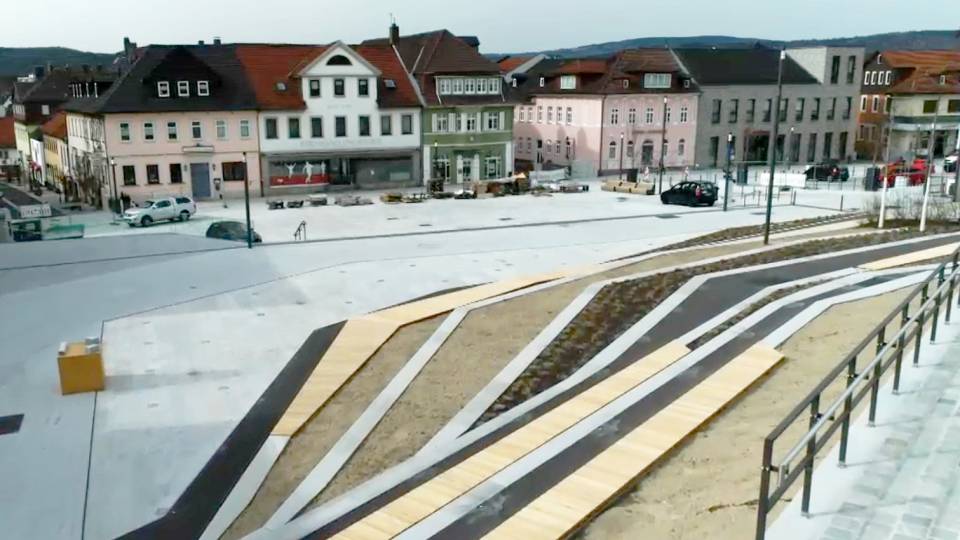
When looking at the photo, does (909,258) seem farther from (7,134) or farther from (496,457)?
(7,134)

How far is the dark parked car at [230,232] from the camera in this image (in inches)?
1332

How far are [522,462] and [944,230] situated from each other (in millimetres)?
22888

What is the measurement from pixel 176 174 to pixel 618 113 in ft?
102

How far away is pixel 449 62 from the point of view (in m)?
55.4

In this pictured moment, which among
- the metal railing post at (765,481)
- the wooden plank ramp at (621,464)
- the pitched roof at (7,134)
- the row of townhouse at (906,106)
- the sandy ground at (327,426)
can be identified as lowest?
the sandy ground at (327,426)

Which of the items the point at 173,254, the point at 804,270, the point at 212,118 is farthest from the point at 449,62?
the point at 804,270

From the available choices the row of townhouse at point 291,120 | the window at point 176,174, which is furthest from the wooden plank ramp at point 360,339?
the window at point 176,174

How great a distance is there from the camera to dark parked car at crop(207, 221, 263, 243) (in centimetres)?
3384

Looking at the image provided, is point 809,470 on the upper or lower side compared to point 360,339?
upper

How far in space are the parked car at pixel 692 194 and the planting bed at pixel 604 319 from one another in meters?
18.0

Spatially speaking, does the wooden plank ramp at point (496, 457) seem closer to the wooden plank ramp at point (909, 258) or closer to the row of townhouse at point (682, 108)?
the wooden plank ramp at point (909, 258)

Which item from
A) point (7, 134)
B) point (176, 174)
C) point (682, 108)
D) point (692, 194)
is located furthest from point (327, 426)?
point (7, 134)

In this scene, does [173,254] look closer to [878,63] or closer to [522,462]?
[522,462]

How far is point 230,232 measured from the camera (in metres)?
34.1
